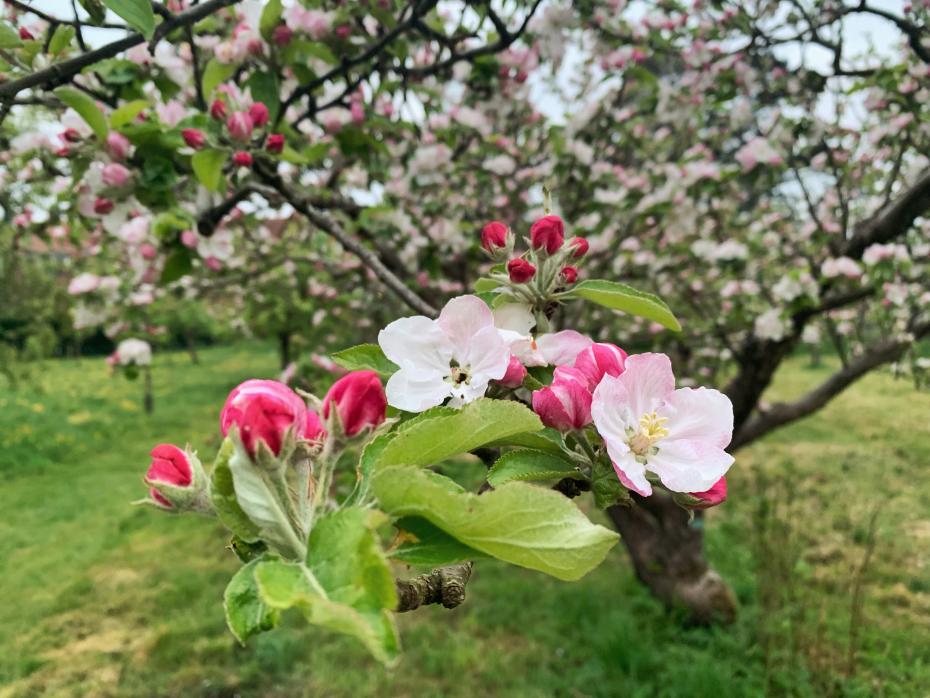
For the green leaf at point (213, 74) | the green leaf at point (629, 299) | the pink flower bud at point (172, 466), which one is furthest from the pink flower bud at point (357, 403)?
the green leaf at point (213, 74)

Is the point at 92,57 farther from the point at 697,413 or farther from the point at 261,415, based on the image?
the point at 697,413

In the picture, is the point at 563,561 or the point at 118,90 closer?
the point at 563,561

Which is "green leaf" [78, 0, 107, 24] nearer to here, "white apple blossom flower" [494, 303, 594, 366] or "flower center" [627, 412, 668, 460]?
"white apple blossom flower" [494, 303, 594, 366]

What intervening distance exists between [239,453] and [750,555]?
16.4ft

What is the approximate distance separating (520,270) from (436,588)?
388 millimetres

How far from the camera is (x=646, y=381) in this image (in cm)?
67

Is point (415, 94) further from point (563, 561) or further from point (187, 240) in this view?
point (563, 561)

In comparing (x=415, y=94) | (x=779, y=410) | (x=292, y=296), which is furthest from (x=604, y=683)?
(x=292, y=296)

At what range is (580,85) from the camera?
4699 millimetres

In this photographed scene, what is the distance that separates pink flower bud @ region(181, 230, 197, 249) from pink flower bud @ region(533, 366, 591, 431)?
1494 millimetres

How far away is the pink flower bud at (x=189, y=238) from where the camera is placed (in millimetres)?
1818

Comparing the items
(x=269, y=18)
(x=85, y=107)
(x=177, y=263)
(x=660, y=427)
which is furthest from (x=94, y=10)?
(x=660, y=427)

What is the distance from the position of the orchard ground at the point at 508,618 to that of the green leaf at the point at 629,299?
268 centimetres

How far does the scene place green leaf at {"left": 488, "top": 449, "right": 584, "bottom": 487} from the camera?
601 mm
